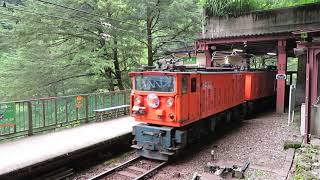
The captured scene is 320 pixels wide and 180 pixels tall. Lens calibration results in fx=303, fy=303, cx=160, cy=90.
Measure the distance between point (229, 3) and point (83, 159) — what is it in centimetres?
1510

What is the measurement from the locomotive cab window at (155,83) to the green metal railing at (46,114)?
9.63 ft

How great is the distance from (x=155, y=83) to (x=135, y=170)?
96.0 inches

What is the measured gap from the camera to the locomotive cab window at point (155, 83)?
8289 mm

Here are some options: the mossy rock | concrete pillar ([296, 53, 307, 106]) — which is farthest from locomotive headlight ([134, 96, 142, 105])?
concrete pillar ([296, 53, 307, 106])

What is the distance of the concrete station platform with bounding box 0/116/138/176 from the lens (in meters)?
6.76

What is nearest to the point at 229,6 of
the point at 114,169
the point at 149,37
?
the point at 149,37

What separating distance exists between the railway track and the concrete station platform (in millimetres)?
1011

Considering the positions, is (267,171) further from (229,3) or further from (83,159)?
(229,3)

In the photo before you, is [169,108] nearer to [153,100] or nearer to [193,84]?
[153,100]

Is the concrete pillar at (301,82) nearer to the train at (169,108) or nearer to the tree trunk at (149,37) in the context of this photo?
the tree trunk at (149,37)

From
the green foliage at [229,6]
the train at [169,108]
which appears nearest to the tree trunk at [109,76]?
the green foliage at [229,6]

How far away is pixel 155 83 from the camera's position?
859cm

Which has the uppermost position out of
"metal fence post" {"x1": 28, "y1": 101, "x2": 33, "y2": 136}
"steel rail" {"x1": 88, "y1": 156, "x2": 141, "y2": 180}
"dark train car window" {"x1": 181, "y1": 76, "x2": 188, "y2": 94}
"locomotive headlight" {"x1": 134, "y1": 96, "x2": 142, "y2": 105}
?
"dark train car window" {"x1": 181, "y1": 76, "x2": 188, "y2": 94}

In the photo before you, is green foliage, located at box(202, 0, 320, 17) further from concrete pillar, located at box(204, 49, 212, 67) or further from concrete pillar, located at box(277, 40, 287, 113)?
concrete pillar, located at box(277, 40, 287, 113)
